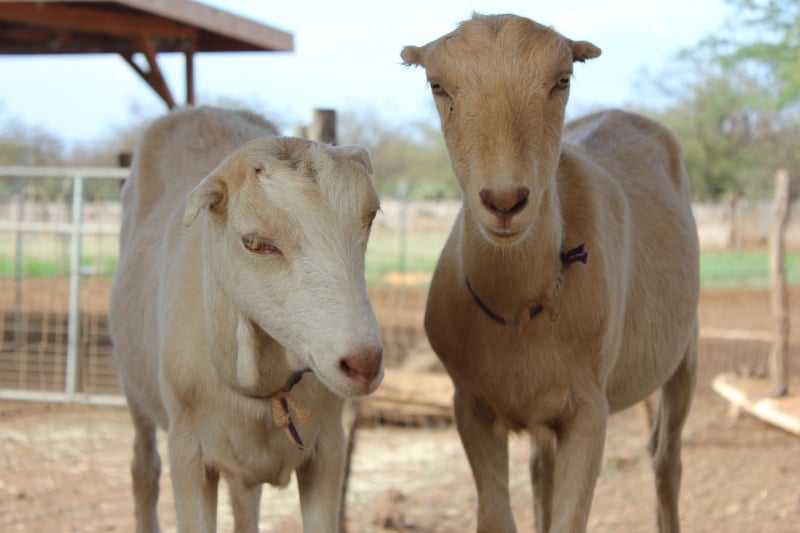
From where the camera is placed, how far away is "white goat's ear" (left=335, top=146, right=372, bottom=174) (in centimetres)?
309

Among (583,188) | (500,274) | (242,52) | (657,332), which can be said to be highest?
(242,52)

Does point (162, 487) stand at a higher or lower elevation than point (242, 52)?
lower

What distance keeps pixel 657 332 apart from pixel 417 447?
539cm

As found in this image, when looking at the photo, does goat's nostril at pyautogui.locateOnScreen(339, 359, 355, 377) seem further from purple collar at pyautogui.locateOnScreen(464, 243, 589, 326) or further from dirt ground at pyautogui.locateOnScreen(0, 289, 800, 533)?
dirt ground at pyautogui.locateOnScreen(0, 289, 800, 533)

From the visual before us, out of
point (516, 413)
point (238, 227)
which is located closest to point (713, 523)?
point (516, 413)

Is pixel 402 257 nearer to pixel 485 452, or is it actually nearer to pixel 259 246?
pixel 485 452

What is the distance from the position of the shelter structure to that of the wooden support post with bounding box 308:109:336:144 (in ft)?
10.8

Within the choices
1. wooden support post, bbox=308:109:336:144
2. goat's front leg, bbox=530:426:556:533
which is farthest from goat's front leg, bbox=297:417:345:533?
wooden support post, bbox=308:109:336:144

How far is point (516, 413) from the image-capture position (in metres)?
3.99

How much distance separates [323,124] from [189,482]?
3.26 metres

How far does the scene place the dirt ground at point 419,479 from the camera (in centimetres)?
693

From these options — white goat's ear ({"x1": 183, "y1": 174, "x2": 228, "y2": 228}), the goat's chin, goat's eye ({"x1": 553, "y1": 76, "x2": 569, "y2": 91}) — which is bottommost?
the goat's chin

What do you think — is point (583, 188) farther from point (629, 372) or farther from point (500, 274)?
point (629, 372)

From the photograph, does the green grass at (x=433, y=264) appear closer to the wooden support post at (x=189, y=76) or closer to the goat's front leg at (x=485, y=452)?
the wooden support post at (x=189, y=76)
